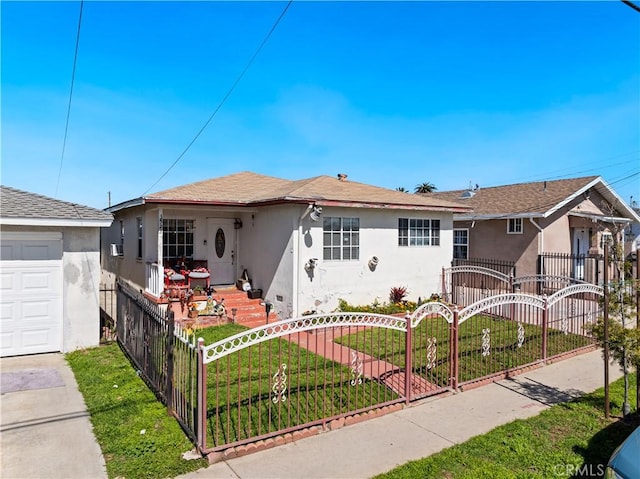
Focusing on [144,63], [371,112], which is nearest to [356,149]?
[371,112]

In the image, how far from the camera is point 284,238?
11242mm

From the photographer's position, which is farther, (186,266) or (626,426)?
(186,266)

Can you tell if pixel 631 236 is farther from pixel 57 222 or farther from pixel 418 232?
pixel 57 222

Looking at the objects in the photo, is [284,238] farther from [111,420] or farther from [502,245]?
[502,245]

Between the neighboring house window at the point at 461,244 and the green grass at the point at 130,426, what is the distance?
1665 centimetres

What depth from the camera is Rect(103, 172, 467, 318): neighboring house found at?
11.1 meters

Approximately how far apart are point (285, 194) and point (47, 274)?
617cm

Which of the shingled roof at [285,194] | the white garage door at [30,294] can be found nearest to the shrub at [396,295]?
the shingled roof at [285,194]

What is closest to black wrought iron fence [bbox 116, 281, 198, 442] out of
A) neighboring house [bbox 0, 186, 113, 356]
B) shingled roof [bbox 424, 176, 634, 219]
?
neighboring house [bbox 0, 186, 113, 356]

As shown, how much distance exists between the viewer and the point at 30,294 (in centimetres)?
833

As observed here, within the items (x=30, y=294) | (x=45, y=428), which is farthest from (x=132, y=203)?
(x=45, y=428)

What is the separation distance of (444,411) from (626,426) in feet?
7.74

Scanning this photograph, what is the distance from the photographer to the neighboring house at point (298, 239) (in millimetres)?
Answer: 11125

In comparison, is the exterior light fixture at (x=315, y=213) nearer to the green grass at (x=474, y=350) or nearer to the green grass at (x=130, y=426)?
the green grass at (x=474, y=350)
